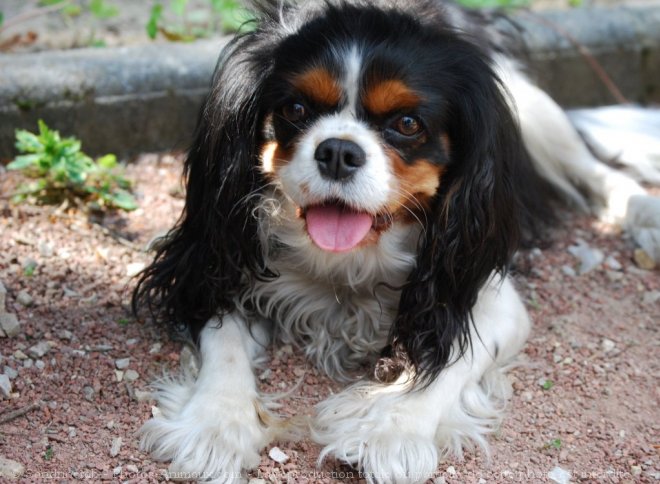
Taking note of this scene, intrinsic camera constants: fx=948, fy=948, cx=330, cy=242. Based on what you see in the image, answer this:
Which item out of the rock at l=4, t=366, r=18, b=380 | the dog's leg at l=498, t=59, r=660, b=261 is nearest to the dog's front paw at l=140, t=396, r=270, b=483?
the rock at l=4, t=366, r=18, b=380

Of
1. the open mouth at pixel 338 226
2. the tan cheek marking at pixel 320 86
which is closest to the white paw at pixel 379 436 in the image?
the open mouth at pixel 338 226

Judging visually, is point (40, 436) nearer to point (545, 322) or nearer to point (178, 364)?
point (178, 364)

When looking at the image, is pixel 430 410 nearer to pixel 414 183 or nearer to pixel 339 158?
pixel 414 183

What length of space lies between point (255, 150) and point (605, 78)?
238 cm

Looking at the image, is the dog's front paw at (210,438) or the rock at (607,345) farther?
the rock at (607,345)

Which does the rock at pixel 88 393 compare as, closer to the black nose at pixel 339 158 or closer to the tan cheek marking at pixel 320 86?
the black nose at pixel 339 158

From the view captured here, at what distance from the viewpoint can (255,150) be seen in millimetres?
2609

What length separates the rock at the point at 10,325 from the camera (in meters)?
2.64

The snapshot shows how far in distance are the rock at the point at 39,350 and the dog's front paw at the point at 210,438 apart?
41cm

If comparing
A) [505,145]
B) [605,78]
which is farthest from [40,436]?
[605,78]

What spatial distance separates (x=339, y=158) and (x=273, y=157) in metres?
0.28

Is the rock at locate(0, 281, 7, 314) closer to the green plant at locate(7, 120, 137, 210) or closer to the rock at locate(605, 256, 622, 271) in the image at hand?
the green plant at locate(7, 120, 137, 210)

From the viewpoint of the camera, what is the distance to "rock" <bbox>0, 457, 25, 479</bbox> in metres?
2.16

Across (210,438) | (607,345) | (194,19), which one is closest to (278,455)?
(210,438)
